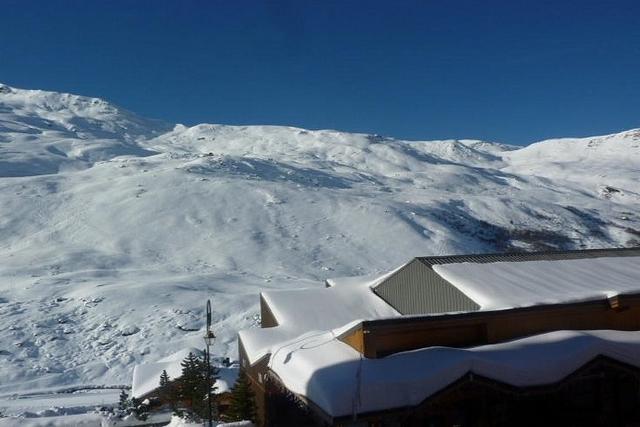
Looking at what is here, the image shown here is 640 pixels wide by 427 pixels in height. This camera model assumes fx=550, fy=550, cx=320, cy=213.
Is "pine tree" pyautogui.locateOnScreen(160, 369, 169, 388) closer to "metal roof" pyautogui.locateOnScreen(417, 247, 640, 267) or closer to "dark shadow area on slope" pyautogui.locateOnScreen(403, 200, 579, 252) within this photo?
"metal roof" pyautogui.locateOnScreen(417, 247, 640, 267)

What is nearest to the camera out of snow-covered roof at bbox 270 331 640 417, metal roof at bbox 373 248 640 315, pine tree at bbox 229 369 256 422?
snow-covered roof at bbox 270 331 640 417

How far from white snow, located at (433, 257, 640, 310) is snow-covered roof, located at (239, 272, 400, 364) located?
2.39m

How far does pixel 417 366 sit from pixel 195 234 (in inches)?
1478

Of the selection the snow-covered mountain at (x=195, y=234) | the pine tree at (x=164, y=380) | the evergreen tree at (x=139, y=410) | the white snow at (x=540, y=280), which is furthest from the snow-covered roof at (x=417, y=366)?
the snow-covered mountain at (x=195, y=234)

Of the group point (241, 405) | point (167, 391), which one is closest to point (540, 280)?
point (241, 405)

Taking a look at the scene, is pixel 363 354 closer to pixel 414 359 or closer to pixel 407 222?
pixel 414 359

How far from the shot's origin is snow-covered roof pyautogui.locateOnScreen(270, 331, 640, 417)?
9.37 meters

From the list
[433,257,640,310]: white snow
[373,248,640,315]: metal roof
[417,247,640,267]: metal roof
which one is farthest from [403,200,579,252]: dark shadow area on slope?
[433,257,640,310]: white snow

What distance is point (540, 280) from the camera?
46.7 ft

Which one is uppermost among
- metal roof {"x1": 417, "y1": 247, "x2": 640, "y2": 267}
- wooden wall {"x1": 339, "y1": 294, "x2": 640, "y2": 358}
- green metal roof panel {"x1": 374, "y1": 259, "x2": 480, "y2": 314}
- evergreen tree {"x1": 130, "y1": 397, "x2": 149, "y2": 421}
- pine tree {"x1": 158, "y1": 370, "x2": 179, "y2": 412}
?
metal roof {"x1": 417, "y1": 247, "x2": 640, "y2": 267}

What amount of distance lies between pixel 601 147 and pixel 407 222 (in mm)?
119134

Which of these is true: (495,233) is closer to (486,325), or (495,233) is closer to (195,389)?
(486,325)

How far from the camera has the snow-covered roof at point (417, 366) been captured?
30.7 feet

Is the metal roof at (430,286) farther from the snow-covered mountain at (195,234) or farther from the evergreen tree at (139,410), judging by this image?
the snow-covered mountain at (195,234)
